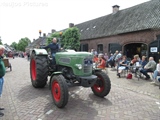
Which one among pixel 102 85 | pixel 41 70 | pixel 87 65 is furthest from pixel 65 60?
pixel 102 85

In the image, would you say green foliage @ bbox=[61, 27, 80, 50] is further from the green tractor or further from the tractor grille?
the tractor grille

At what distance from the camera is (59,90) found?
12.0 ft

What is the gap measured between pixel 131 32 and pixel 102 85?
11.6m

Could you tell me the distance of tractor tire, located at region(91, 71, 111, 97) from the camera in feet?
14.1

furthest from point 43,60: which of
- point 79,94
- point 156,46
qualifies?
point 156,46

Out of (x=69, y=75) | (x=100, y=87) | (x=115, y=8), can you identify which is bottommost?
(x=100, y=87)

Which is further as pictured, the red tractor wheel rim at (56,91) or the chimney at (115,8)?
the chimney at (115,8)

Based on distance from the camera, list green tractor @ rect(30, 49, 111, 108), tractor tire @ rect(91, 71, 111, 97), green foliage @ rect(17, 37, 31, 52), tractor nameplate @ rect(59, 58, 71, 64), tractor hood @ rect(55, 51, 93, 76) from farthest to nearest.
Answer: green foliage @ rect(17, 37, 31, 52), tractor tire @ rect(91, 71, 111, 97), tractor nameplate @ rect(59, 58, 71, 64), tractor hood @ rect(55, 51, 93, 76), green tractor @ rect(30, 49, 111, 108)

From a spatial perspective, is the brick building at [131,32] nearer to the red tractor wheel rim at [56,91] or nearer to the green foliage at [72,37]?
the green foliage at [72,37]

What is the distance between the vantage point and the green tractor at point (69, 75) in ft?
11.9

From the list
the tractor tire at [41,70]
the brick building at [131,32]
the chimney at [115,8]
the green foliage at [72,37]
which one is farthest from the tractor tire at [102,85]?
the chimney at [115,8]

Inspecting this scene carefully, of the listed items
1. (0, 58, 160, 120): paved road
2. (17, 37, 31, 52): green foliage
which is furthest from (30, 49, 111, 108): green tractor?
(17, 37, 31, 52): green foliage

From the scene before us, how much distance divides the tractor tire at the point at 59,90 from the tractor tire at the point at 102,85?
143 cm

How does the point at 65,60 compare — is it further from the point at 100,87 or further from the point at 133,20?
the point at 133,20
